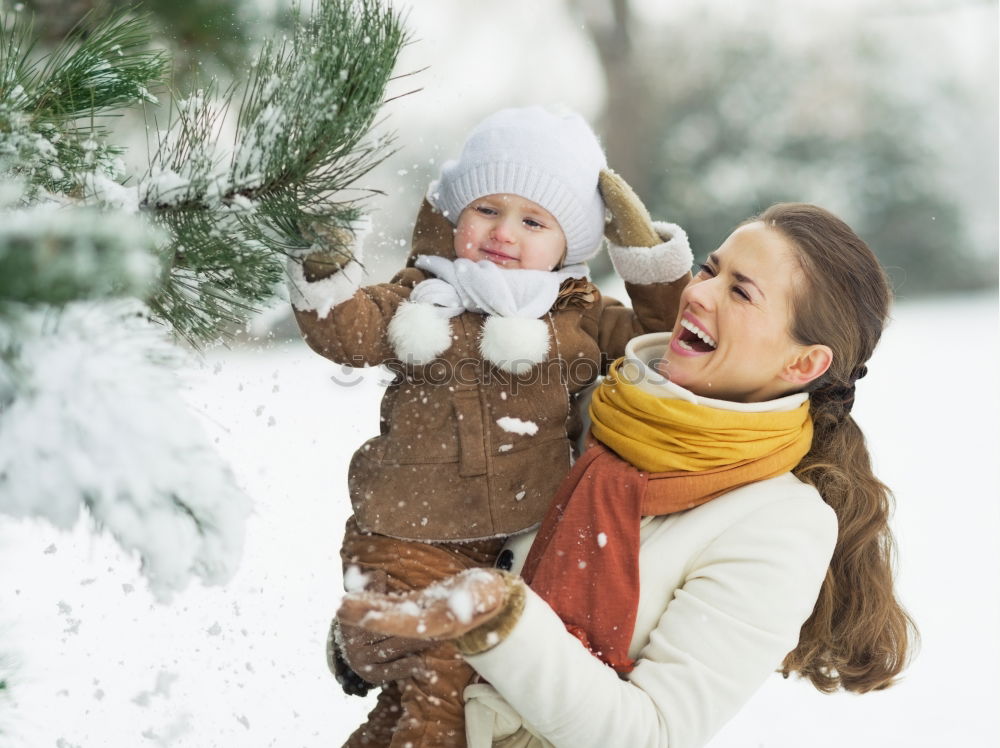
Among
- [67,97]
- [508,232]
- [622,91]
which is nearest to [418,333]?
[508,232]

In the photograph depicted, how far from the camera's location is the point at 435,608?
101cm

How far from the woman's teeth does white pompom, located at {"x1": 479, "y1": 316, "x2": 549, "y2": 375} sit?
217mm

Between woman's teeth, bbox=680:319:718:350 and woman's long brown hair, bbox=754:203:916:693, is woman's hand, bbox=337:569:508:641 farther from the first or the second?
woman's long brown hair, bbox=754:203:916:693

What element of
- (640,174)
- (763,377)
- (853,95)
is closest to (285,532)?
(763,377)

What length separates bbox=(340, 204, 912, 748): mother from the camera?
3.90ft

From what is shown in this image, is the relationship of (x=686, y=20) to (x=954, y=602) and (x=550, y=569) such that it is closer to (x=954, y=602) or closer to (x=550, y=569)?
(x=954, y=602)

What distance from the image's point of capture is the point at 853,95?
23.0 ft

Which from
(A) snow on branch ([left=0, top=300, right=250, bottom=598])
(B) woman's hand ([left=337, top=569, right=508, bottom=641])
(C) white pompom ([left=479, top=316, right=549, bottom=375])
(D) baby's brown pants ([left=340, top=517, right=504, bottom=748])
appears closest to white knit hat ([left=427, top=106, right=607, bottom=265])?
(C) white pompom ([left=479, top=316, right=549, bottom=375])

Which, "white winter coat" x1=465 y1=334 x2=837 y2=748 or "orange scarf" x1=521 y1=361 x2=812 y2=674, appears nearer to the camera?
"white winter coat" x1=465 y1=334 x2=837 y2=748

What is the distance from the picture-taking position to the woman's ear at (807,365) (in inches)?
55.4

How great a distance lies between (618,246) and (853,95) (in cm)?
623

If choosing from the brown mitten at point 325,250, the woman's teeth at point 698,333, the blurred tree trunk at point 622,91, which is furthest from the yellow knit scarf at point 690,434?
the blurred tree trunk at point 622,91

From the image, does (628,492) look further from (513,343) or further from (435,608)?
(435,608)

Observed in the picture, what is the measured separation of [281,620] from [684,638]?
3.05 ft
